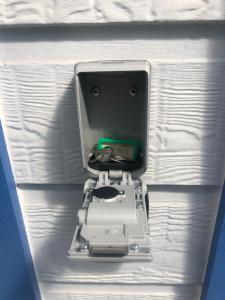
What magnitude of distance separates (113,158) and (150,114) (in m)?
0.12

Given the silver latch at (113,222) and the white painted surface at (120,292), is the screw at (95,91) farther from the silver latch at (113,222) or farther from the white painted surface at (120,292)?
the white painted surface at (120,292)

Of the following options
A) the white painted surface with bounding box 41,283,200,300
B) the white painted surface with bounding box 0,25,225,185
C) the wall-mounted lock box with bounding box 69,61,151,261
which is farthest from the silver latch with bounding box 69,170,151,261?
the white painted surface with bounding box 41,283,200,300

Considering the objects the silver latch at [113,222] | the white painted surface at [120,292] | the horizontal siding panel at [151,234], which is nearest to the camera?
the silver latch at [113,222]

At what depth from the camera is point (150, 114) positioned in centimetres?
60

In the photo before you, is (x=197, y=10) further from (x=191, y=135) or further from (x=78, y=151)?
(x=78, y=151)

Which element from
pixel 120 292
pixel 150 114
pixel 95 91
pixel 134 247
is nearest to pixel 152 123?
pixel 150 114

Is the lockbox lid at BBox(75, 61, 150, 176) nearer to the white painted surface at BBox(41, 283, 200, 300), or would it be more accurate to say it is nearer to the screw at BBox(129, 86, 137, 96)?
the screw at BBox(129, 86, 137, 96)

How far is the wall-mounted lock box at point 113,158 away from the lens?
48 centimetres

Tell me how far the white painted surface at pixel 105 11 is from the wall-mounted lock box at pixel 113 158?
0.08 meters

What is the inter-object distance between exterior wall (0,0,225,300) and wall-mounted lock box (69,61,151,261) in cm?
4

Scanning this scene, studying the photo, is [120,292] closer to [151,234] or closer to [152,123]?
[151,234]

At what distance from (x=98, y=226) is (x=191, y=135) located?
0.27m

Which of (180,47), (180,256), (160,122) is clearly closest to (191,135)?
(160,122)

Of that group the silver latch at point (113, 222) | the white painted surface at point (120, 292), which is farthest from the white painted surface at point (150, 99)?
the white painted surface at point (120, 292)
